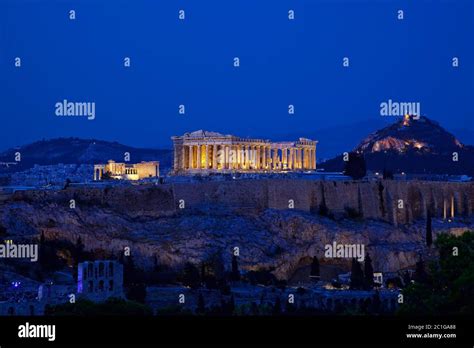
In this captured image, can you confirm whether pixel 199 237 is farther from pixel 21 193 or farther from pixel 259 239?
pixel 21 193

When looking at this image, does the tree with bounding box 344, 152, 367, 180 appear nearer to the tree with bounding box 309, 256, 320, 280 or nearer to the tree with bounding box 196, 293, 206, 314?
the tree with bounding box 309, 256, 320, 280

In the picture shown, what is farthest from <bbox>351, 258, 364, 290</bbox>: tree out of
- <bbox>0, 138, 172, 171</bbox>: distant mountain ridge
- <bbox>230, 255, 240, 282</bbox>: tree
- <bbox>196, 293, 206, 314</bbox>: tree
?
<bbox>0, 138, 172, 171</bbox>: distant mountain ridge

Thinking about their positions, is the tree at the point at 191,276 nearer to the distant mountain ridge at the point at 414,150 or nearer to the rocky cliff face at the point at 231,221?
the rocky cliff face at the point at 231,221

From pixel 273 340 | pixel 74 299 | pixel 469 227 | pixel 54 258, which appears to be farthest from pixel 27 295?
pixel 469 227

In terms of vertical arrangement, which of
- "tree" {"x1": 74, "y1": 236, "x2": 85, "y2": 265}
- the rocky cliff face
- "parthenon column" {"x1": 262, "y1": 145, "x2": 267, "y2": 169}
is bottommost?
"tree" {"x1": 74, "y1": 236, "x2": 85, "y2": 265}

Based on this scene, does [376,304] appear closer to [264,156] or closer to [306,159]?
[264,156]

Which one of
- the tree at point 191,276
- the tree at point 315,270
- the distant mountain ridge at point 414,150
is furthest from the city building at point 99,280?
the distant mountain ridge at point 414,150

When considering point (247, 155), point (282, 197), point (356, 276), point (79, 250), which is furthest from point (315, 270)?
point (247, 155)
